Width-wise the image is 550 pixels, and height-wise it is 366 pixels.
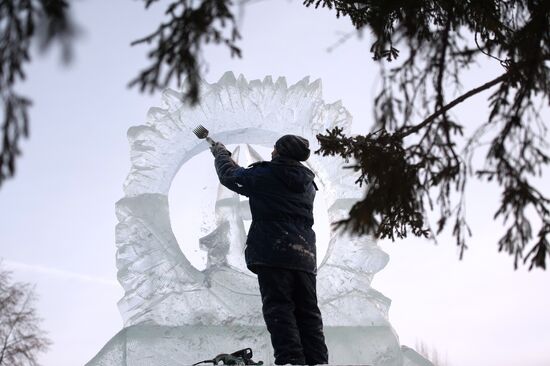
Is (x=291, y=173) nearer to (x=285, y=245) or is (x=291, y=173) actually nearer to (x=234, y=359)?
(x=285, y=245)

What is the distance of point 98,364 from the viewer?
695cm

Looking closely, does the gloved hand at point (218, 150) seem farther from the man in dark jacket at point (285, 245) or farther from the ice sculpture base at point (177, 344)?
the ice sculpture base at point (177, 344)

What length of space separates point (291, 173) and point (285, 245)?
468mm

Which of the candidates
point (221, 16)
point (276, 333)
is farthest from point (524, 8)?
point (276, 333)

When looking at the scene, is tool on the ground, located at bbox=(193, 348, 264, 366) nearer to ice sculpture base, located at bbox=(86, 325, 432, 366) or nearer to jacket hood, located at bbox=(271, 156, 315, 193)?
jacket hood, located at bbox=(271, 156, 315, 193)

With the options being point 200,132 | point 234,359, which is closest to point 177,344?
point 200,132

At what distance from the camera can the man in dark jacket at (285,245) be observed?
4582 millimetres

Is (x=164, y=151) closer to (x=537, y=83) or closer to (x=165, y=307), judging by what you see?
(x=165, y=307)

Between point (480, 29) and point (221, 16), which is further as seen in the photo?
point (480, 29)

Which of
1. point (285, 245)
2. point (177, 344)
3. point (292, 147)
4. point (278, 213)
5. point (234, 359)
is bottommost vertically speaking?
point (234, 359)

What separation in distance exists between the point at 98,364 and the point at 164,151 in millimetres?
2218

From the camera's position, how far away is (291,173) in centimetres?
477

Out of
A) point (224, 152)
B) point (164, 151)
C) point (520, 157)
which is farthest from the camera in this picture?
point (164, 151)

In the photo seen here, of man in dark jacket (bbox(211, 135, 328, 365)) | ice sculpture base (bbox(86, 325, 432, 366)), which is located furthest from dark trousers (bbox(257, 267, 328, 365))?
ice sculpture base (bbox(86, 325, 432, 366))
